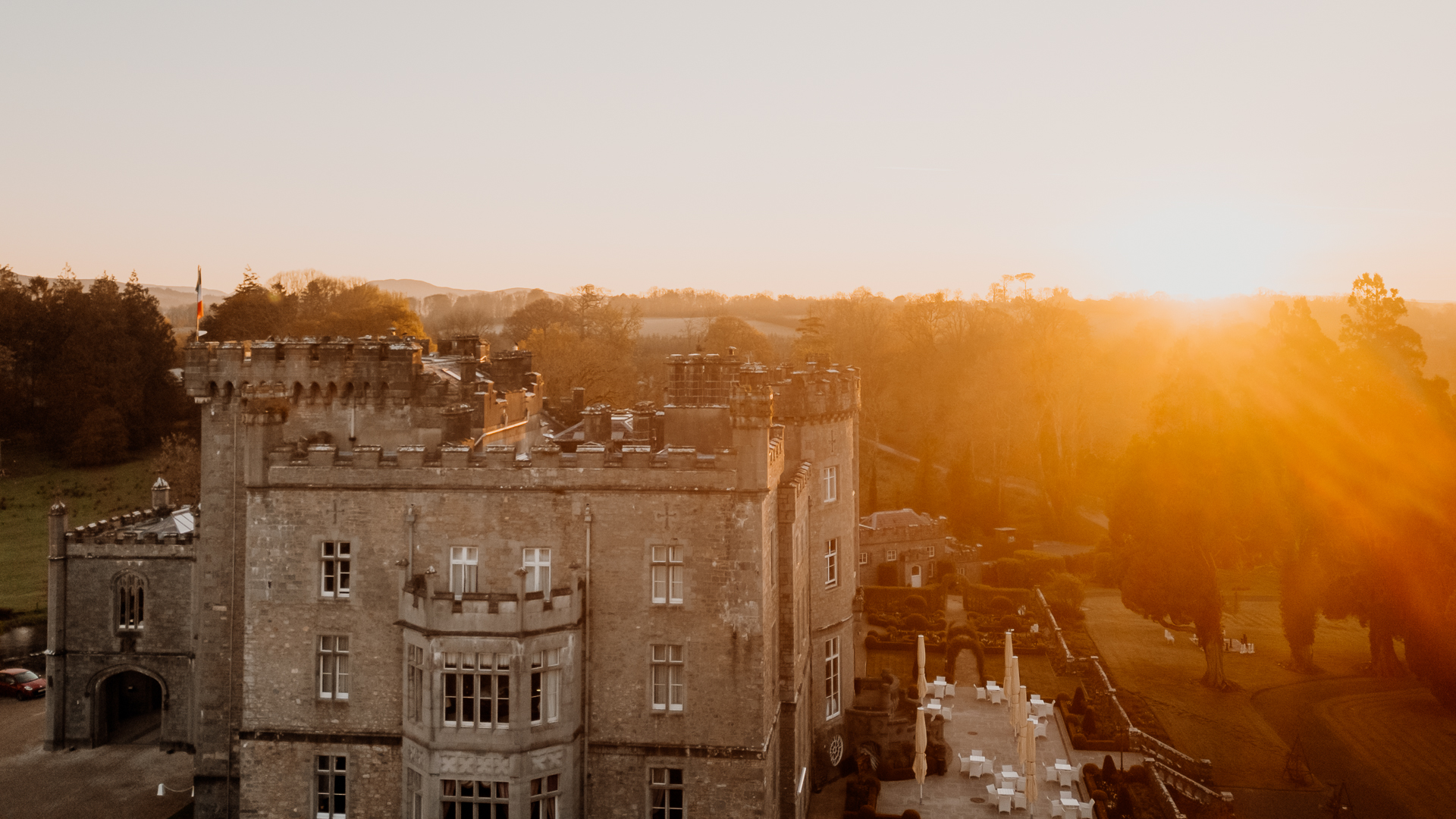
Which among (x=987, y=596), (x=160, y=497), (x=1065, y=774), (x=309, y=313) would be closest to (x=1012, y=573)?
(x=987, y=596)

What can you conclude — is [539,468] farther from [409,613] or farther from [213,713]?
[213,713]

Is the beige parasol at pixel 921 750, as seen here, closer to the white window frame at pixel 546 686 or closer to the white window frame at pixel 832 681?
the white window frame at pixel 832 681

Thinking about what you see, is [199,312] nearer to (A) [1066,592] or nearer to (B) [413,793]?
(B) [413,793]

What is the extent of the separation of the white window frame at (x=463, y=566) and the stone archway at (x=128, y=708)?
60.9 ft

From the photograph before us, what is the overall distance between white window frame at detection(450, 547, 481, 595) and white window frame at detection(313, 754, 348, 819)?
19.2ft

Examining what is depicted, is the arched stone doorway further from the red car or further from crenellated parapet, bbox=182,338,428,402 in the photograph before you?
crenellated parapet, bbox=182,338,428,402

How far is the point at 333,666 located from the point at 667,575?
9670 mm

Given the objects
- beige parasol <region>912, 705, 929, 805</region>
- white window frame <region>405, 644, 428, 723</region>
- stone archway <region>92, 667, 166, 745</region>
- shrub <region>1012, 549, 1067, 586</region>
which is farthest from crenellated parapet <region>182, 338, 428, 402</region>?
shrub <region>1012, 549, 1067, 586</region>

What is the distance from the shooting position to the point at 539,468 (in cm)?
2612

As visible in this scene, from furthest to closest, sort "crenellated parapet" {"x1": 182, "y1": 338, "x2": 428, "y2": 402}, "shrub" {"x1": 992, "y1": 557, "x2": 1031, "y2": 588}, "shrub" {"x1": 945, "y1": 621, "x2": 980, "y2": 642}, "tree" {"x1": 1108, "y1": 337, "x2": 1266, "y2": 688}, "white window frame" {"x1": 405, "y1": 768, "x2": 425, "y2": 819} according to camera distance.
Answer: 1. "shrub" {"x1": 992, "y1": 557, "x2": 1031, "y2": 588}
2. "shrub" {"x1": 945, "y1": 621, "x2": 980, "y2": 642}
3. "tree" {"x1": 1108, "y1": 337, "x2": 1266, "y2": 688}
4. "crenellated parapet" {"x1": 182, "y1": 338, "x2": 428, "y2": 402}
5. "white window frame" {"x1": 405, "y1": 768, "x2": 425, "y2": 819}

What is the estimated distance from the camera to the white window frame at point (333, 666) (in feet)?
87.7

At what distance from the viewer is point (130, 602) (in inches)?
1489

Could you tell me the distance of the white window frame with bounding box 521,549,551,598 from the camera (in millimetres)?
26141

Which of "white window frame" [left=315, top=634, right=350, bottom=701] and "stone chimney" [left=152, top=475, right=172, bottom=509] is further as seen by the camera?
"stone chimney" [left=152, top=475, right=172, bottom=509]
